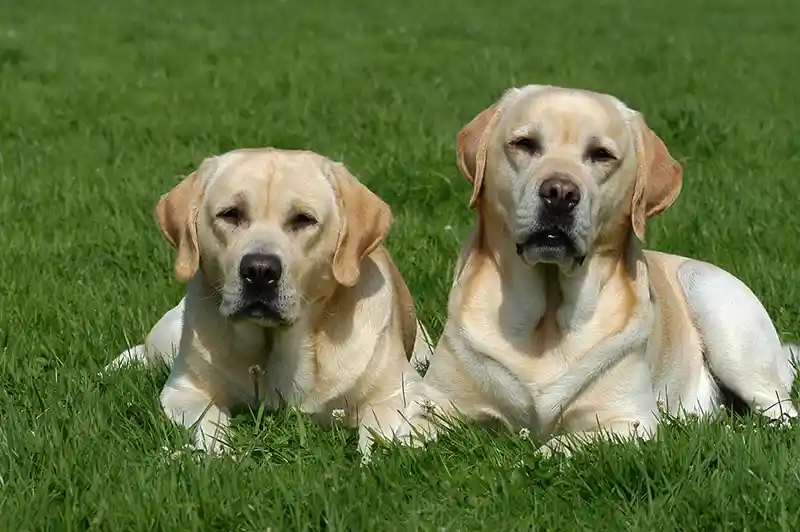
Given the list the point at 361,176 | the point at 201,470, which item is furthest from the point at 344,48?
the point at 201,470

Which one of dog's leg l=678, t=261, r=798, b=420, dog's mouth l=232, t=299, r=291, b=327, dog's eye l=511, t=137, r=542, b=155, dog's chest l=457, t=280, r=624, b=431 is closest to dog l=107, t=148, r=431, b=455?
dog's mouth l=232, t=299, r=291, b=327

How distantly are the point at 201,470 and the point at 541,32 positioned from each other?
15302 millimetres

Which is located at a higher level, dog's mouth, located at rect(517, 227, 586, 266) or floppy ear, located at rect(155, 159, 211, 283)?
dog's mouth, located at rect(517, 227, 586, 266)

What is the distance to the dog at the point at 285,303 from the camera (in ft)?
15.3

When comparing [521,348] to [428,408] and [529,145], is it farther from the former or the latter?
[529,145]

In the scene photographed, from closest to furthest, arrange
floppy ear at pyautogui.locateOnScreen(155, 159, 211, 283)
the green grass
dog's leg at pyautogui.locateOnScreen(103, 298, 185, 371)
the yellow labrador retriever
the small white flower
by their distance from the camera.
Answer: the green grass → the yellow labrador retriever → the small white flower → floppy ear at pyautogui.locateOnScreen(155, 159, 211, 283) → dog's leg at pyautogui.locateOnScreen(103, 298, 185, 371)

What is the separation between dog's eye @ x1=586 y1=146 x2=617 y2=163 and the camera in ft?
14.4

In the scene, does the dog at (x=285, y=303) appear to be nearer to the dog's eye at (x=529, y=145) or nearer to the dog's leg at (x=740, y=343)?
the dog's eye at (x=529, y=145)

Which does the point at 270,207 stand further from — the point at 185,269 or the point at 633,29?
the point at 633,29

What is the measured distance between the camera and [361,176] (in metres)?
8.48

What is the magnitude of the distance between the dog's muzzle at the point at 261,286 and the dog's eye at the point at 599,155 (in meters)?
1.19

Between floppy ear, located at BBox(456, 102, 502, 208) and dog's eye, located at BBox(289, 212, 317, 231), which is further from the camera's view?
dog's eye, located at BBox(289, 212, 317, 231)

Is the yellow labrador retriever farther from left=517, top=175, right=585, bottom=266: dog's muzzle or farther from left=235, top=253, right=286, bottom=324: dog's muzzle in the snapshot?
left=235, top=253, right=286, bottom=324: dog's muzzle

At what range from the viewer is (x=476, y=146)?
15.1 ft
